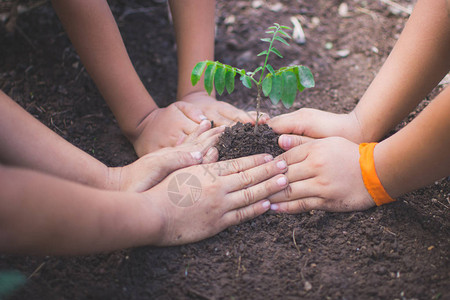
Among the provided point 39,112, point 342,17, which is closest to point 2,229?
point 39,112

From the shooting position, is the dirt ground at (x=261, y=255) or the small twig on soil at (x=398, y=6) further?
the small twig on soil at (x=398, y=6)

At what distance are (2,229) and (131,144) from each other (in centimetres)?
108

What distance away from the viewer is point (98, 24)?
1906 mm

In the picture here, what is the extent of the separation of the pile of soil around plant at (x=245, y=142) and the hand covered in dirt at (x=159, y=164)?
0.05 m

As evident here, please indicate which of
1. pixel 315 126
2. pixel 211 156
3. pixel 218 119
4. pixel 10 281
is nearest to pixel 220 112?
pixel 218 119

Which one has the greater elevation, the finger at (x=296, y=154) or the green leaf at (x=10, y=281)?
the finger at (x=296, y=154)

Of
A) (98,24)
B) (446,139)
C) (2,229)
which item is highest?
(98,24)

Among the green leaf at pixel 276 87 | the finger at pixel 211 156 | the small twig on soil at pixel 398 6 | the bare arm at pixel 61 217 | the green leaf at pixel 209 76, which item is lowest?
the small twig on soil at pixel 398 6

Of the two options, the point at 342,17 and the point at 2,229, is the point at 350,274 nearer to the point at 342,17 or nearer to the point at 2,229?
the point at 2,229

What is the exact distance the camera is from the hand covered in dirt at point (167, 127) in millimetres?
2002

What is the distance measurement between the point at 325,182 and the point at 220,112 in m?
0.72

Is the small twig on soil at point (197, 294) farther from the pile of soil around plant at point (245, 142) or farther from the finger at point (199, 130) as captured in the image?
the finger at point (199, 130)

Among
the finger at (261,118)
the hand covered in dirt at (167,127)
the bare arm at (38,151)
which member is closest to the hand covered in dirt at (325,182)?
the finger at (261,118)

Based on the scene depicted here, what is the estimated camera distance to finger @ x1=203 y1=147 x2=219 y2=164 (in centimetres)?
176
